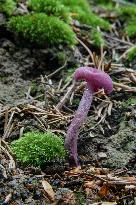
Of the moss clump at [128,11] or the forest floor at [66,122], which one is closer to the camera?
the forest floor at [66,122]

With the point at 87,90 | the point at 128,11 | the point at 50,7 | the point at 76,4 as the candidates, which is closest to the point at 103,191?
the point at 87,90

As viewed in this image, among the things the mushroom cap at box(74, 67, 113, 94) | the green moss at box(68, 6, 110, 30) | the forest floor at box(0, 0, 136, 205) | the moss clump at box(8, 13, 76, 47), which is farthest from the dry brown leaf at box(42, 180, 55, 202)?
the green moss at box(68, 6, 110, 30)

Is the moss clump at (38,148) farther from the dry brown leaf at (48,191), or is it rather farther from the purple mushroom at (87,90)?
the dry brown leaf at (48,191)

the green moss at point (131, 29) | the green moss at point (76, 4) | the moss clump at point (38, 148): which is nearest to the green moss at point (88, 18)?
the green moss at point (76, 4)

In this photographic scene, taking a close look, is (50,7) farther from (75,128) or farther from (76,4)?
(75,128)

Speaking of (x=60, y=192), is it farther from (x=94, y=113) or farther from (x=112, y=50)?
(x=112, y=50)

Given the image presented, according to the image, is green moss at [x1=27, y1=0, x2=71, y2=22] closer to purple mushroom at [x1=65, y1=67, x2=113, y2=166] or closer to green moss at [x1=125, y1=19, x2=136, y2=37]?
green moss at [x1=125, y1=19, x2=136, y2=37]
